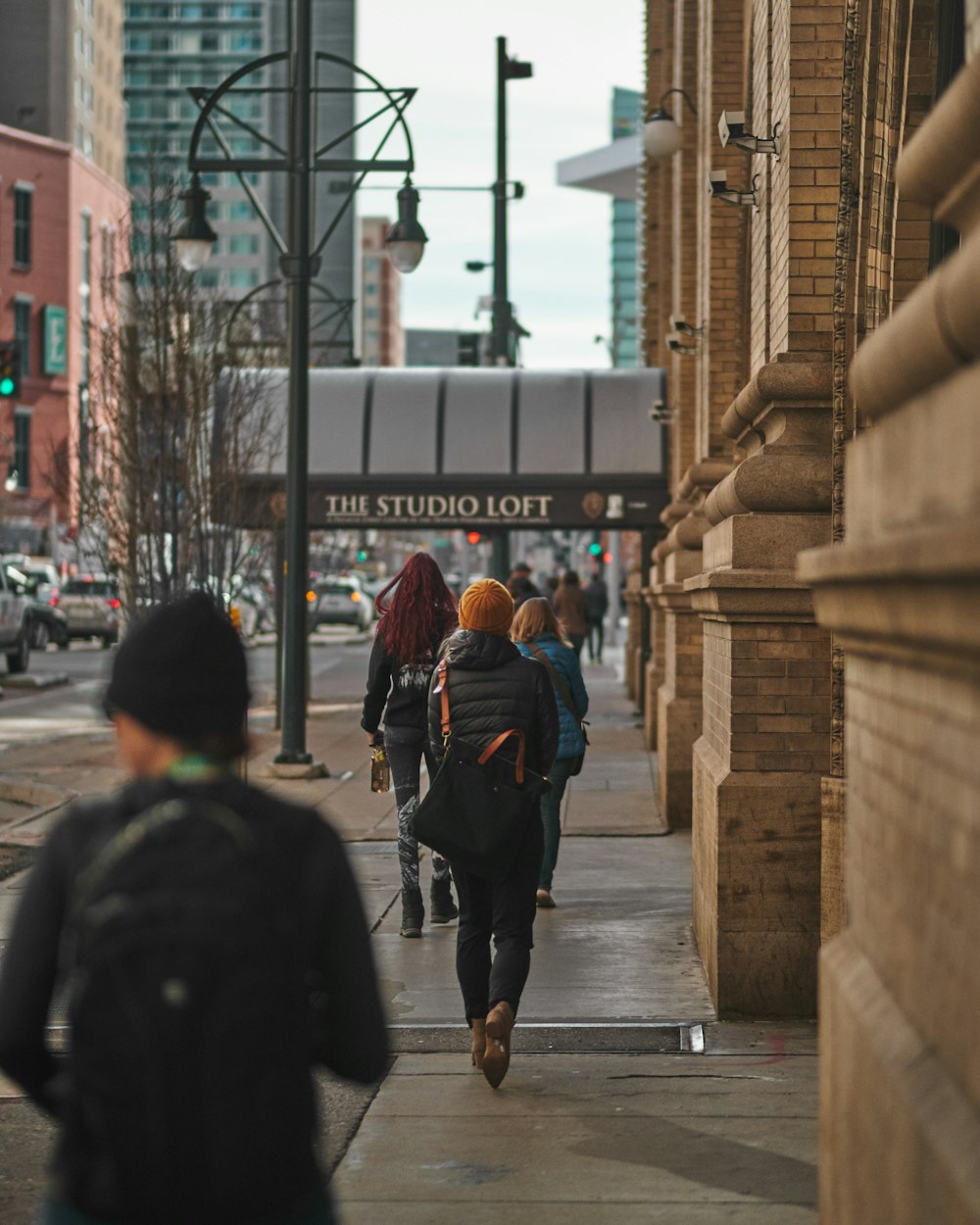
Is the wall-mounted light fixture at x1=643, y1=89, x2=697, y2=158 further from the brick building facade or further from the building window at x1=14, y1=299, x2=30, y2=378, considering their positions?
the building window at x1=14, y1=299, x2=30, y2=378

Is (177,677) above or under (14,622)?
above

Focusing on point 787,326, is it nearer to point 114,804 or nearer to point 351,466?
point 114,804

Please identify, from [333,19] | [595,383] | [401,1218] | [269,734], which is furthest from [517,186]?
[333,19]

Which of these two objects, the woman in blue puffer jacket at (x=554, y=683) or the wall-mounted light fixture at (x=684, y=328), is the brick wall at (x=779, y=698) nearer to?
the woman in blue puffer jacket at (x=554, y=683)

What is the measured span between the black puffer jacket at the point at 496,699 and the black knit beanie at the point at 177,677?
423cm

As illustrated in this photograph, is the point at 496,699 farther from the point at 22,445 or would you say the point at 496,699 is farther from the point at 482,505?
the point at 22,445

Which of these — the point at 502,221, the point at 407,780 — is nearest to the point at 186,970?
the point at 407,780

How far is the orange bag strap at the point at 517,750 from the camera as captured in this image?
6.94 m

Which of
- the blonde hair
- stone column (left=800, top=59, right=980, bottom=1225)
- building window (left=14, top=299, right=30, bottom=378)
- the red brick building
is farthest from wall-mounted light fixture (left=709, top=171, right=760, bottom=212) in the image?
building window (left=14, top=299, right=30, bottom=378)

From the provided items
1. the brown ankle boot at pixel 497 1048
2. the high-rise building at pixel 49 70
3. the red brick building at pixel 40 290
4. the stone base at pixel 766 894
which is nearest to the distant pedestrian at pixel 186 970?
the brown ankle boot at pixel 497 1048

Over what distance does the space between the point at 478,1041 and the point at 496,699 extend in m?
1.25

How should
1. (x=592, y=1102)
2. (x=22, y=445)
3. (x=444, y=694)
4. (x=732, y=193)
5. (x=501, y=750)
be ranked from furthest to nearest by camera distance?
1. (x=22, y=445)
2. (x=732, y=193)
3. (x=444, y=694)
4. (x=501, y=750)
5. (x=592, y=1102)

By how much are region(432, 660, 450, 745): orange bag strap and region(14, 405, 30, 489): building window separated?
7315 centimetres

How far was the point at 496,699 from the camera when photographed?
709cm
